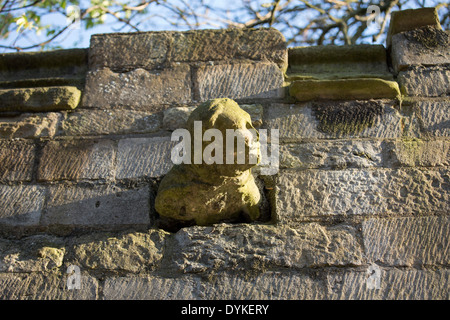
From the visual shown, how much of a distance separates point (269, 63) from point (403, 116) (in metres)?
0.78

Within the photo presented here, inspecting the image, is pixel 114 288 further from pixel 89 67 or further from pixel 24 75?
pixel 24 75

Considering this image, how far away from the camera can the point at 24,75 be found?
9.68 ft

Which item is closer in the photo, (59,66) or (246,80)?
(246,80)

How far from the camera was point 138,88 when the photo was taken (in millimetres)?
2643

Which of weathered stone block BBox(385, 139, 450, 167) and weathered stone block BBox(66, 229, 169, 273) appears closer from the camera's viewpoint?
weathered stone block BBox(66, 229, 169, 273)

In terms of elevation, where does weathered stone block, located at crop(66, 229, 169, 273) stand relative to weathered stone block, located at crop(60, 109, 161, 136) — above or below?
below

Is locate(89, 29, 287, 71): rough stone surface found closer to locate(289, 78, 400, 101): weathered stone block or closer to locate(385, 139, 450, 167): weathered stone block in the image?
locate(289, 78, 400, 101): weathered stone block

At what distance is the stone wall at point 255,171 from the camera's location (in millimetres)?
2061

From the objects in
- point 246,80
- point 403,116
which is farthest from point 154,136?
point 403,116

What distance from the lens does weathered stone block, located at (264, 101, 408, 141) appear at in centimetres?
245

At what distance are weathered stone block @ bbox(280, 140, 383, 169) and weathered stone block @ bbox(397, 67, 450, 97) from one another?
0.42 metres

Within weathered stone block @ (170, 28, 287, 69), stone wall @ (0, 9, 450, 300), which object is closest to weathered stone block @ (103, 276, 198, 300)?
stone wall @ (0, 9, 450, 300)

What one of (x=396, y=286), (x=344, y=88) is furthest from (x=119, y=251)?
(x=344, y=88)
